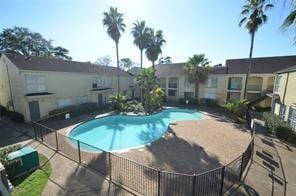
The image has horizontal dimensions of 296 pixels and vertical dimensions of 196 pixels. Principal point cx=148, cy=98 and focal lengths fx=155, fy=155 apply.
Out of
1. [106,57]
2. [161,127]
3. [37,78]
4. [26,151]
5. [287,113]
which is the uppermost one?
[106,57]

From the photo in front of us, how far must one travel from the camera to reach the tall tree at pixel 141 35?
91.0 ft

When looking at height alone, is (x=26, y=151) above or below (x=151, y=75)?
below

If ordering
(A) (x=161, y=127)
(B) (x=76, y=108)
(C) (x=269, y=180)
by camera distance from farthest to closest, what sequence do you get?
(B) (x=76, y=108)
(A) (x=161, y=127)
(C) (x=269, y=180)

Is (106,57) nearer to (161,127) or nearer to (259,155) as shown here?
(161,127)

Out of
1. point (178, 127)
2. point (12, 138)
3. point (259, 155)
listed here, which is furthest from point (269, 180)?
point (12, 138)

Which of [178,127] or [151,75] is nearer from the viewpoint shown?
[178,127]

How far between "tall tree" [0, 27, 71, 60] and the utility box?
38720 millimetres

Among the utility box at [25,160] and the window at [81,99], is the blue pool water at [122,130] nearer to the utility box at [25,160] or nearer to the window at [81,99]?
the utility box at [25,160]

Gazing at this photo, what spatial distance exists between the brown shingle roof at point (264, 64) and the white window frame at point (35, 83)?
28.2 m

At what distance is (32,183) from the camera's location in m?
7.36

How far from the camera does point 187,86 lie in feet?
104

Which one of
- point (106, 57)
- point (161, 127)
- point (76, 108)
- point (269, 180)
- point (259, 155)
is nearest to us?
point (269, 180)

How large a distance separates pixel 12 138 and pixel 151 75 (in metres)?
18.3

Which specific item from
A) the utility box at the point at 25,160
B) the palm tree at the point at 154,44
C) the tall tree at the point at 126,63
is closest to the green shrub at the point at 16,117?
the utility box at the point at 25,160
